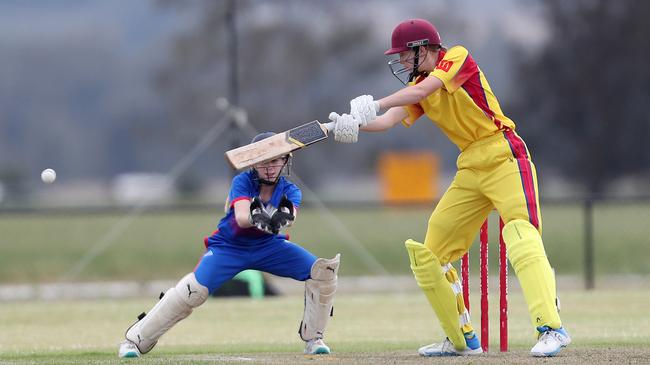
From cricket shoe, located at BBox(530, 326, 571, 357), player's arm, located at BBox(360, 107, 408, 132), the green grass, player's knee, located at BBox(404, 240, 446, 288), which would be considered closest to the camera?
cricket shoe, located at BBox(530, 326, 571, 357)

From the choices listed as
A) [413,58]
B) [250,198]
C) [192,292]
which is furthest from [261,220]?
[413,58]

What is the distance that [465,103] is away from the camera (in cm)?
877

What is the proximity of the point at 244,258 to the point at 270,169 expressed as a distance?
670 mm

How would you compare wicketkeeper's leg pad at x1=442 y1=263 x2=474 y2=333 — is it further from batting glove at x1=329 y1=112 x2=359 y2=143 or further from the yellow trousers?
batting glove at x1=329 y1=112 x2=359 y2=143

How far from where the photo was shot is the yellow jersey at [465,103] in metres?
8.64

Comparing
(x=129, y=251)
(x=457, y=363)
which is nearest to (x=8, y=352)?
(x=457, y=363)

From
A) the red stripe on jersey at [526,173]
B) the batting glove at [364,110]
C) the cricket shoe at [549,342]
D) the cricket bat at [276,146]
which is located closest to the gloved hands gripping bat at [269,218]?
the cricket bat at [276,146]

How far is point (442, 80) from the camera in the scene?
8.55 meters

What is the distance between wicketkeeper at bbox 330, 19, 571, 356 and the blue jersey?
703 millimetres

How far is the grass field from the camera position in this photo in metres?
9.12

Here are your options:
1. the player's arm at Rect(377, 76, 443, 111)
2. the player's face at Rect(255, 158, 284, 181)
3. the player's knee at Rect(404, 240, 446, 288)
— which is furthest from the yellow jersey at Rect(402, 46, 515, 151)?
the player's face at Rect(255, 158, 284, 181)

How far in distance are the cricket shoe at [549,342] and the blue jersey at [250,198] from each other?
1.88 m

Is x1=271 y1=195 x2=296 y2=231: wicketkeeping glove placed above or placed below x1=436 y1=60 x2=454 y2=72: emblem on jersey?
below

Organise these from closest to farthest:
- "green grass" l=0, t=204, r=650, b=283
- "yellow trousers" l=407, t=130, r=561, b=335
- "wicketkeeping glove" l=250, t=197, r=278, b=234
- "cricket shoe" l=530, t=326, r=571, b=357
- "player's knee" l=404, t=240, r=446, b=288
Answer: "cricket shoe" l=530, t=326, r=571, b=357
"yellow trousers" l=407, t=130, r=561, b=335
"wicketkeeping glove" l=250, t=197, r=278, b=234
"player's knee" l=404, t=240, r=446, b=288
"green grass" l=0, t=204, r=650, b=283
